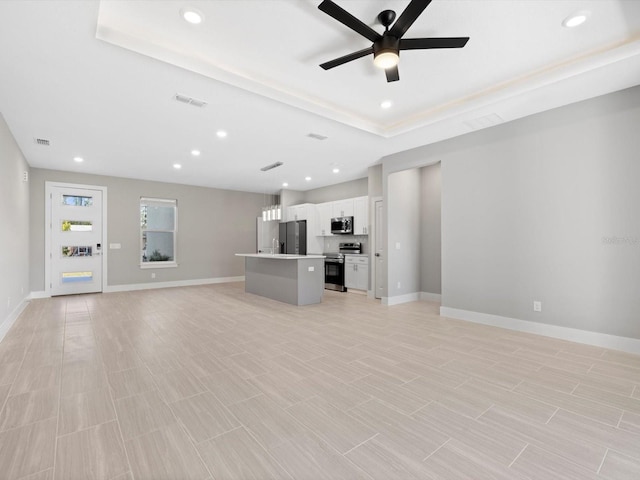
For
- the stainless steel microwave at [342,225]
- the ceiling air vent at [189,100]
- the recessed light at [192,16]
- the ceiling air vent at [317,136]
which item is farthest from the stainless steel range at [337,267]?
the recessed light at [192,16]

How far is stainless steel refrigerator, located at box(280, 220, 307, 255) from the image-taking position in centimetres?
878

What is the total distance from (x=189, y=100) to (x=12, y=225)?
11.7 feet

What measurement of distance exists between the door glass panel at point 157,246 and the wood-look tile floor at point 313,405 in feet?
13.9

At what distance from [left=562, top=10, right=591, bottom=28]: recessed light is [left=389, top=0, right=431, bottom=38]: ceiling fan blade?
55.2 inches

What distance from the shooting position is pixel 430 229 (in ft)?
21.4

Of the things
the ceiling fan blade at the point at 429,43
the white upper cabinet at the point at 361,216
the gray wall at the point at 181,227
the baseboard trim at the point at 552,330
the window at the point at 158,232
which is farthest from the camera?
the window at the point at 158,232

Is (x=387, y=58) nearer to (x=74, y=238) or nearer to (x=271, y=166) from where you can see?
(x=271, y=166)

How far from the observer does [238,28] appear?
2.65 m

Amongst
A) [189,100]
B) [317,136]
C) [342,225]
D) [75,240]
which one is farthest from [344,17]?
[75,240]

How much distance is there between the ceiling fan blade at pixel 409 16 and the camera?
206 centimetres

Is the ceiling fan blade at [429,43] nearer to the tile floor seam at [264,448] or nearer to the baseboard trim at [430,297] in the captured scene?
the tile floor seam at [264,448]

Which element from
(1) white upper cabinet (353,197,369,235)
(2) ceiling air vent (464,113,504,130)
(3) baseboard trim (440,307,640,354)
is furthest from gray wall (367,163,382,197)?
(3) baseboard trim (440,307,640,354)

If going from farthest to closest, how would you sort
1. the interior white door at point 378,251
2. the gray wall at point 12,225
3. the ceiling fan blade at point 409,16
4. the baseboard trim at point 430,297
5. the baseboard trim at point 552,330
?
the interior white door at point 378,251, the baseboard trim at point 430,297, the gray wall at point 12,225, the baseboard trim at point 552,330, the ceiling fan blade at point 409,16

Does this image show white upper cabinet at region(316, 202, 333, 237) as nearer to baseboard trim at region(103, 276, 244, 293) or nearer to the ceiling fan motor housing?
baseboard trim at region(103, 276, 244, 293)
